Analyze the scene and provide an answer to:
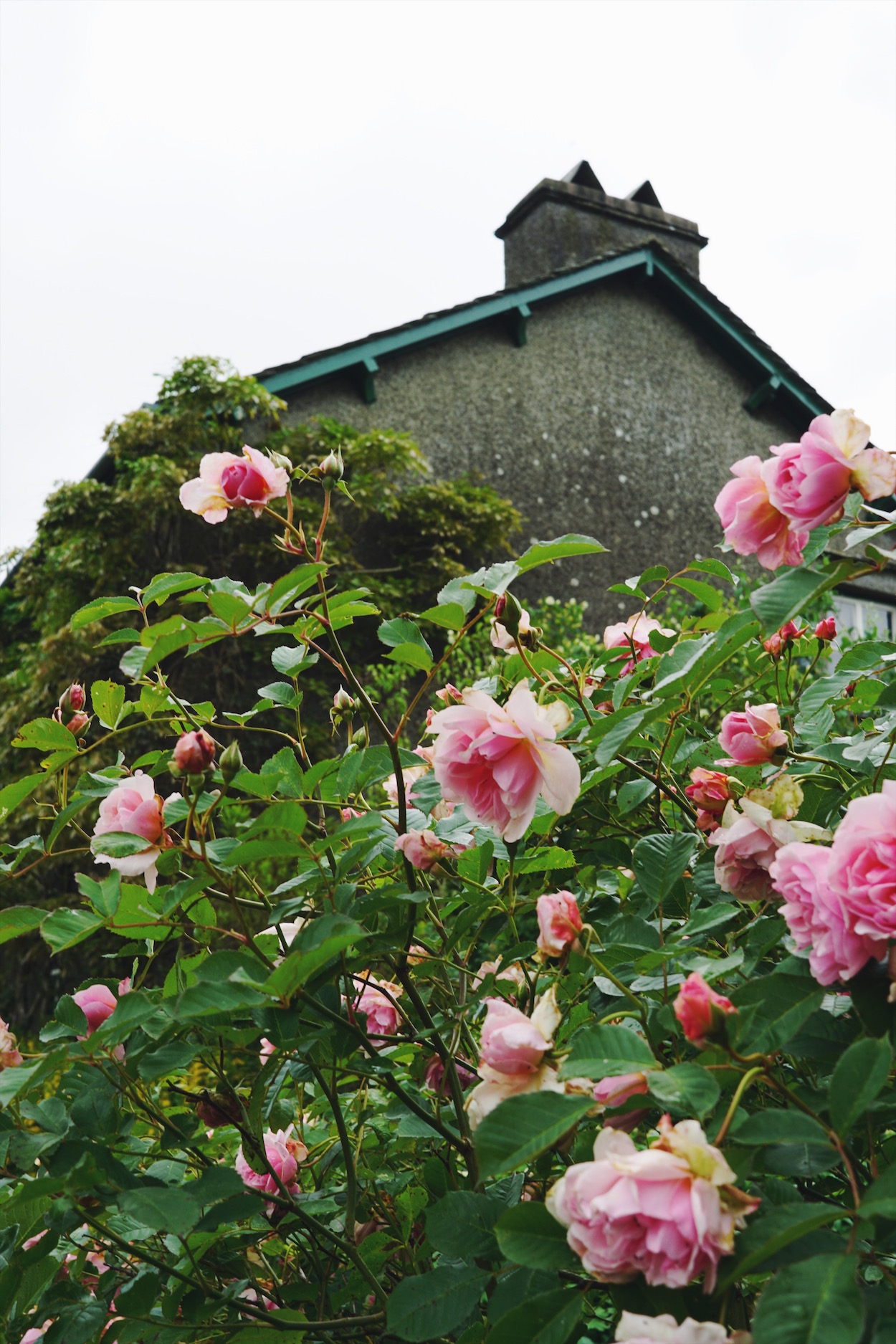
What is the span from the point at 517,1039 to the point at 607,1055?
3.3 inches

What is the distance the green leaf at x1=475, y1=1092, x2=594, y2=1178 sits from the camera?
53 centimetres

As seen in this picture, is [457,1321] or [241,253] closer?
[457,1321]

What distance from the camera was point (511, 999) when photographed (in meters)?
1.07

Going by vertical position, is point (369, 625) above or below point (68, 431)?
below

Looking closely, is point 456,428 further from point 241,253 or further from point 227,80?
point 241,253

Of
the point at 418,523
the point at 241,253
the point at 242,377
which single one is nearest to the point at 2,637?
the point at 242,377

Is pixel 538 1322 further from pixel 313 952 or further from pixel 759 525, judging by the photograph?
pixel 759 525

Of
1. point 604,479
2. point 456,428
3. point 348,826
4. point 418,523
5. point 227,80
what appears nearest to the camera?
point 348,826

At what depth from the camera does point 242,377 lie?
241 inches

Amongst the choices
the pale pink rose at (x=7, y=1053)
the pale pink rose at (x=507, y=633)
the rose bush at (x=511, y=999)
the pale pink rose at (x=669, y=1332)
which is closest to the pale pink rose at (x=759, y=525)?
the rose bush at (x=511, y=999)

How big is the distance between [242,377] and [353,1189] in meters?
5.82

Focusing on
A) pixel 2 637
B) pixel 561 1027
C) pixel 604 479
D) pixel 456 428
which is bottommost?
pixel 561 1027

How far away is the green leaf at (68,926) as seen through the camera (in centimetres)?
81

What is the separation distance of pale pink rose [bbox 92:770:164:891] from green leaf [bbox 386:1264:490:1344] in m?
0.39
